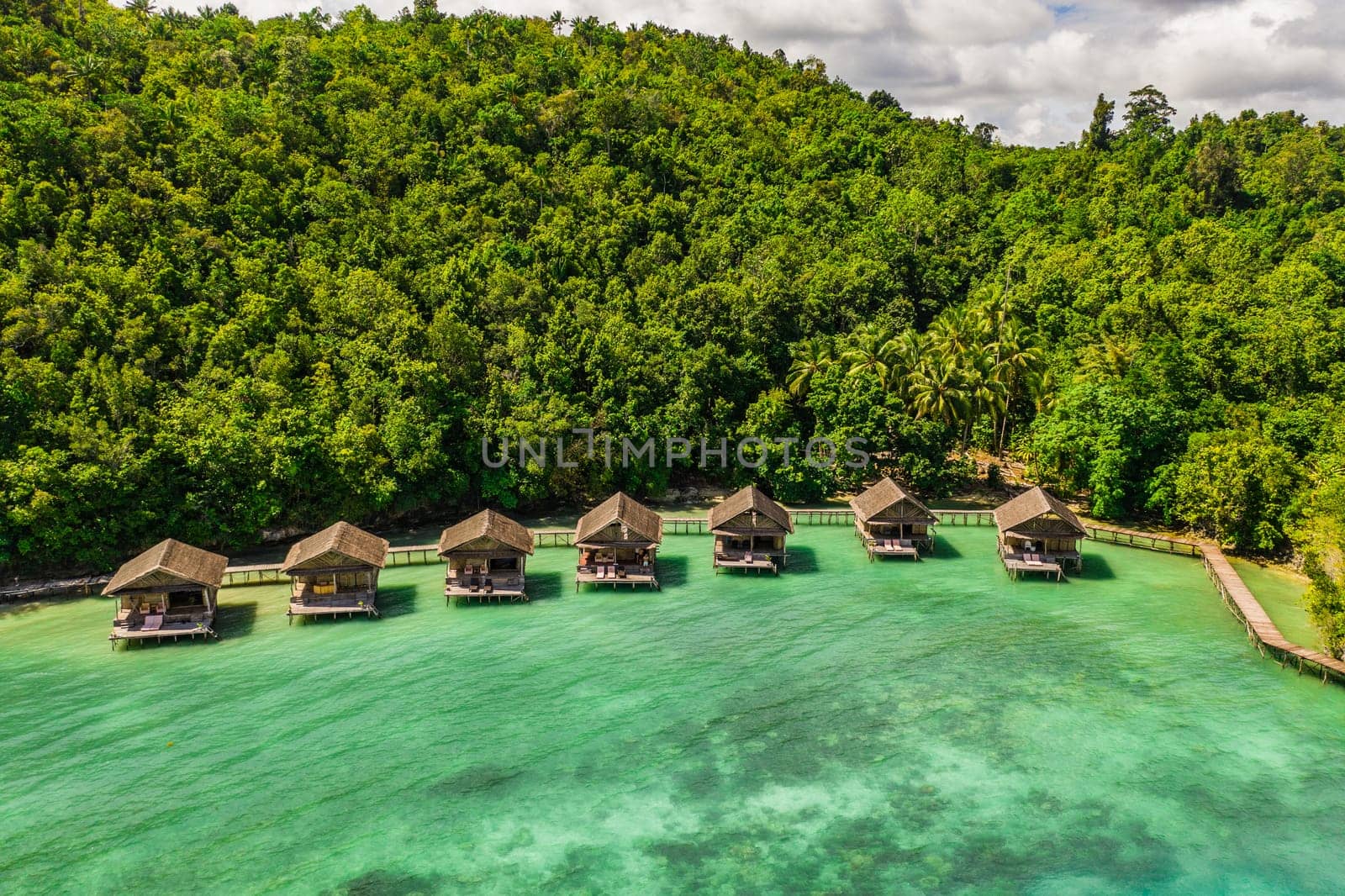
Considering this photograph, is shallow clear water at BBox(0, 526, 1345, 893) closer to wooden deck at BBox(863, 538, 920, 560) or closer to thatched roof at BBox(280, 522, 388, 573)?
thatched roof at BBox(280, 522, 388, 573)

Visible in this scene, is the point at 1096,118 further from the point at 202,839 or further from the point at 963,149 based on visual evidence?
the point at 202,839

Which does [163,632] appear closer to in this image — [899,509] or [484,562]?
[484,562]

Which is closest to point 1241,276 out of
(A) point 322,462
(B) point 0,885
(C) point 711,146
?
(C) point 711,146

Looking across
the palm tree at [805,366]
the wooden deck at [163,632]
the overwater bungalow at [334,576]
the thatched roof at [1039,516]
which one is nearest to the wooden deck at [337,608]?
the overwater bungalow at [334,576]

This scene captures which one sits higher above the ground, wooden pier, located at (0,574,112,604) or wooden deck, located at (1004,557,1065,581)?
wooden deck, located at (1004,557,1065,581)

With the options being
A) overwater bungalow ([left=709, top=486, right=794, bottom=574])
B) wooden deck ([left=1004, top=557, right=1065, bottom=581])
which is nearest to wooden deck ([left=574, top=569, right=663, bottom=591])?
overwater bungalow ([left=709, top=486, right=794, bottom=574])

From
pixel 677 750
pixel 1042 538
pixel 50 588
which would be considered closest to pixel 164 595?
pixel 50 588
